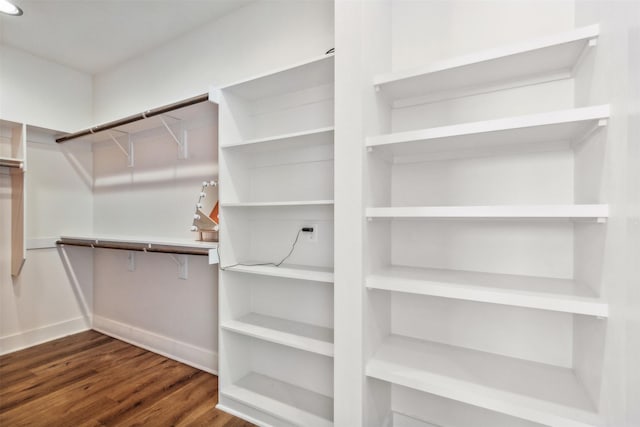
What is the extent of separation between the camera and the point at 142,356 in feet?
8.15

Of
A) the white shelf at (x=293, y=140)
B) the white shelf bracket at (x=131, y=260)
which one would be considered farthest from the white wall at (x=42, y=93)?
the white shelf at (x=293, y=140)

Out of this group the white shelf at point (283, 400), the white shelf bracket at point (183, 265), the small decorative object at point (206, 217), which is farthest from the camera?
the white shelf bracket at point (183, 265)

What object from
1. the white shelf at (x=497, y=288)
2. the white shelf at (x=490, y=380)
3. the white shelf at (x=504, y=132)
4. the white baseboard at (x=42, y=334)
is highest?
the white shelf at (x=504, y=132)

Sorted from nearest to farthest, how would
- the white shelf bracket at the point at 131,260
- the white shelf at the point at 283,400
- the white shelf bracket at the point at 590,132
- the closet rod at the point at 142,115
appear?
the white shelf bracket at the point at 590,132 → the white shelf at the point at 283,400 → the closet rod at the point at 142,115 → the white shelf bracket at the point at 131,260

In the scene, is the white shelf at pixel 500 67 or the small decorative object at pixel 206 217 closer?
the white shelf at pixel 500 67

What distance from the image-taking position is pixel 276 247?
6.43ft

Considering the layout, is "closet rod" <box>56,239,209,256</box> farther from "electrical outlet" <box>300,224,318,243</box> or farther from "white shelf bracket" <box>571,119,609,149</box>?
"white shelf bracket" <box>571,119,609,149</box>

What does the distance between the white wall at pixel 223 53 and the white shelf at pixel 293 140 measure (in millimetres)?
562

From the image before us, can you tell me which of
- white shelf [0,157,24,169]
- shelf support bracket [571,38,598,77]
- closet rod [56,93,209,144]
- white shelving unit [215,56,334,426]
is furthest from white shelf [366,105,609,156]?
white shelf [0,157,24,169]

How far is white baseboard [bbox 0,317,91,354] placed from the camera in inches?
101

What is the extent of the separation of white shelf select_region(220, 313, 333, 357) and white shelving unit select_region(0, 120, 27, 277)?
6.56 feet

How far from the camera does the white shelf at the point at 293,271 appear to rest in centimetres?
151

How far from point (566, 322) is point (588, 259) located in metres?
0.33

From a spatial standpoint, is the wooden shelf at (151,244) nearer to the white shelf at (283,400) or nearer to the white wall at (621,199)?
the white shelf at (283,400)
